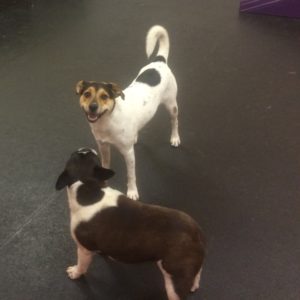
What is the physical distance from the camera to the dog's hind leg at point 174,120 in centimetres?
260

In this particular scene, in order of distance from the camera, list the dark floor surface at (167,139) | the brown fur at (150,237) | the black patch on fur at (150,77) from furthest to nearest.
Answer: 1. the black patch on fur at (150,77)
2. the dark floor surface at (167,139)
3. the brown fur at (150,237)

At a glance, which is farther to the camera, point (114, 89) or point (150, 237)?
point (114, 89)

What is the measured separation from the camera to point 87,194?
169 centimetres

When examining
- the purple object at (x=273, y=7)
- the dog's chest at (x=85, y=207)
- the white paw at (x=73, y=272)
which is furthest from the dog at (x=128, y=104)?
the purple object at (x=273, y=7)

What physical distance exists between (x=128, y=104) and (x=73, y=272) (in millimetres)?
949

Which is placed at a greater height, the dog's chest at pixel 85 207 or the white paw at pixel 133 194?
the dog's chest at pixel 85 207

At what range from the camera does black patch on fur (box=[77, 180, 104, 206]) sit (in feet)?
5.53

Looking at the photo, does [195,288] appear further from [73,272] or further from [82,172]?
[82,172]

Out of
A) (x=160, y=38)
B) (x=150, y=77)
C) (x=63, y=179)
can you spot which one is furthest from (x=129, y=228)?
(x=160, y=38)

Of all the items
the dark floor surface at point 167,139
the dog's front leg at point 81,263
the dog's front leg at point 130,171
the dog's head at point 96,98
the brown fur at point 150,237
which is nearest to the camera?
the brown fur at point 150,237

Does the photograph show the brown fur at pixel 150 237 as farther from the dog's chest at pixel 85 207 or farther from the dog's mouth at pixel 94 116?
the dog's mouth at pixel 94 116

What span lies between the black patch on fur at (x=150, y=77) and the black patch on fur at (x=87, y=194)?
0.89 meters

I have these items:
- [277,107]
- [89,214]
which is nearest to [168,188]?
[89,214]

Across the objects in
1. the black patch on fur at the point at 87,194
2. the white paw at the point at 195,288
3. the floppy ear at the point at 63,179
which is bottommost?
the white paw at the point at 195,288
